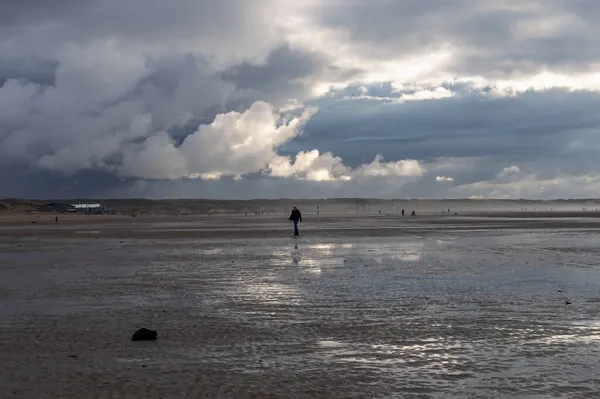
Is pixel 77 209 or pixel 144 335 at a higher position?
pixel 77 209

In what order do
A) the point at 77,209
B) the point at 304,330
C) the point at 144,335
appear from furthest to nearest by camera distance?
the point at 77,209
the point at 304,330
the point at 144,335

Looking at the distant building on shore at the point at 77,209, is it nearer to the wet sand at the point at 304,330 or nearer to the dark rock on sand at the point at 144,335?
the wet sand at the point at 304,330

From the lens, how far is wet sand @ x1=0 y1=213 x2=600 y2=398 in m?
9.44

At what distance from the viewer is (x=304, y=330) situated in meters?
13.3

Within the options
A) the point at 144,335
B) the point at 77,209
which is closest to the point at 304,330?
the point at 144,335

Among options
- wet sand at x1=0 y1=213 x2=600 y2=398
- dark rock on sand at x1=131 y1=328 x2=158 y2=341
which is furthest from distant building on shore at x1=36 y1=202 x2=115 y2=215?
dark rock on sand at x1=131 y1=328 x2=158 y2=341

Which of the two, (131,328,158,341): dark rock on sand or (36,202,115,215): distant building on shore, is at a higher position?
(36,202,115,215): distant building on shore

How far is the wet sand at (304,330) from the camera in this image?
9.44 meters

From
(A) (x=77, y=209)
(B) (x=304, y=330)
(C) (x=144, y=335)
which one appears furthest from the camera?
(A) (x=77, y=209)

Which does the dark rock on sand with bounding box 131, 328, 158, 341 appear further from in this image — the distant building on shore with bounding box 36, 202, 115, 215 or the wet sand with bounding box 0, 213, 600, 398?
the distant building on shore with bounding box 36, 202, 115, 215

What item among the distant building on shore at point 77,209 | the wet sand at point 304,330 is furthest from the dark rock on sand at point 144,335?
the distant building on shore at point 77,209

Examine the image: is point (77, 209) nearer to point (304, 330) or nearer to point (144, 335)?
point (144, 335)

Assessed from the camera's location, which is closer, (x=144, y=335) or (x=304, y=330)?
(x=144, y=335)

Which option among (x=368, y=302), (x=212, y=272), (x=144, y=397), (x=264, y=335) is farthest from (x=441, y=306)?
(x=212, y=272)
